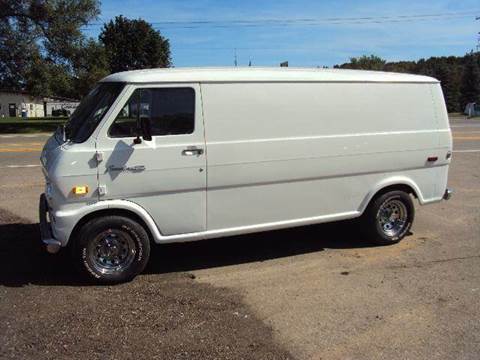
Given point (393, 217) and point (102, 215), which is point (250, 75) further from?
point (393, 217)

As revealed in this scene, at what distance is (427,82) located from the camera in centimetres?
710

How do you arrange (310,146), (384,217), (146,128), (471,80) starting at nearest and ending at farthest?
(146,128) → (310,146) → (384,217) → (471,80)

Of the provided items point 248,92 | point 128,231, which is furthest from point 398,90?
point 128,231

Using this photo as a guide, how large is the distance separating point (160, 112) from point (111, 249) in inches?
57.6

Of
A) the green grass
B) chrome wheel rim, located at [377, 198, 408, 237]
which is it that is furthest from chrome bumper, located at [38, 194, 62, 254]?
the green grass

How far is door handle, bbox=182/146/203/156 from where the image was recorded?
18.6 ft

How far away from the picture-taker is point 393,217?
7188mm

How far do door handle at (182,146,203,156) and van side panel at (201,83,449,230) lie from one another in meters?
0.11

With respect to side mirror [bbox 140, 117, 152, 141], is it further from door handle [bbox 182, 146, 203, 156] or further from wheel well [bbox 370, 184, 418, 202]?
wheel well [bbox 370, 184, 418, 202]

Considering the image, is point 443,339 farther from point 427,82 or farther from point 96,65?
point 96,65

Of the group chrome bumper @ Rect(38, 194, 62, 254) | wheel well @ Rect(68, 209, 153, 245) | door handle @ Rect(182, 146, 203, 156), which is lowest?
chrome bumper @ Rect(38, 194, 62, 254)

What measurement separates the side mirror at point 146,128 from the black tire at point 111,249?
841mm

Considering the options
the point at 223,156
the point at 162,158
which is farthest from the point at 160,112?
the point at 223,156

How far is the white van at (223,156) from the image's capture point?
542cm
